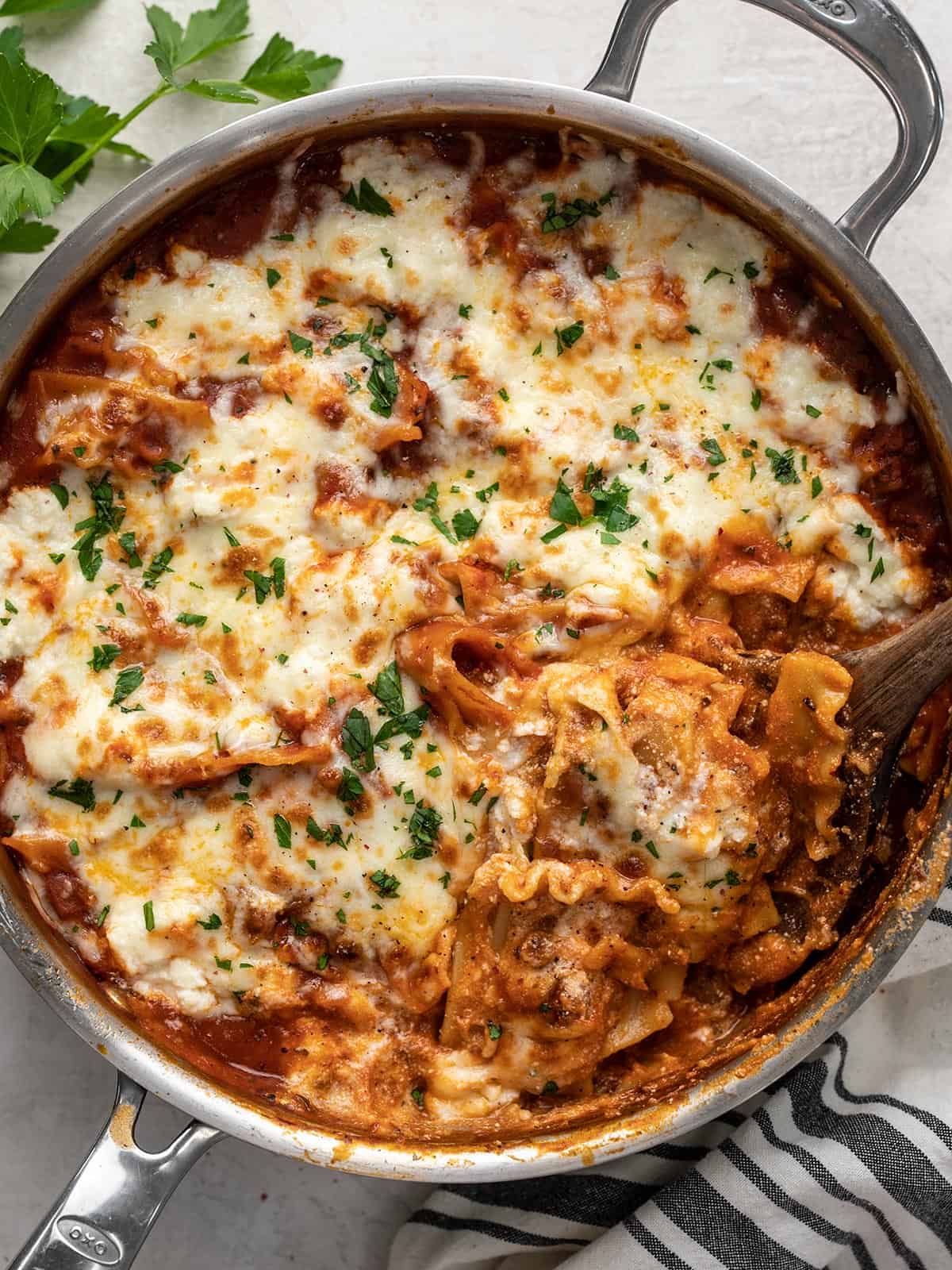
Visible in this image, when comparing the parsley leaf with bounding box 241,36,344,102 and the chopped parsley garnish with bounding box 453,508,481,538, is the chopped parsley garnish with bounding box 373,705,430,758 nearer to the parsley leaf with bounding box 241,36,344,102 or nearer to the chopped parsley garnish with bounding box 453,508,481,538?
the chopped parsley garnish with bounding box 453,508,481,538

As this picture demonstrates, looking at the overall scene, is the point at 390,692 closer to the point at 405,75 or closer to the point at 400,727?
the point at 400,727

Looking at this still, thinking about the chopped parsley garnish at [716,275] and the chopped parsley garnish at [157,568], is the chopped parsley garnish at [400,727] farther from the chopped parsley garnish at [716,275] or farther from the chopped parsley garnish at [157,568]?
the chopped parsley garnish at [716,275]

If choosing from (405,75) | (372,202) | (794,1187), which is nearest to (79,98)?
(405,75)

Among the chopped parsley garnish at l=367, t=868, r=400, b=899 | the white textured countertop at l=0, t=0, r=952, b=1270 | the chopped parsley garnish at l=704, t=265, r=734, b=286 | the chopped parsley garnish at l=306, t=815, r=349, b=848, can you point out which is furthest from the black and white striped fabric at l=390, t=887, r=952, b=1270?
the chopped parsley garnish at l=704, t=265, r=734, b=286

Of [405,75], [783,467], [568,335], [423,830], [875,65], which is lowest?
[423,830]

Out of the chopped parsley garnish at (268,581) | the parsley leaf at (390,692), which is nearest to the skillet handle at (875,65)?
the chopped parsley garnish at (268,581)
